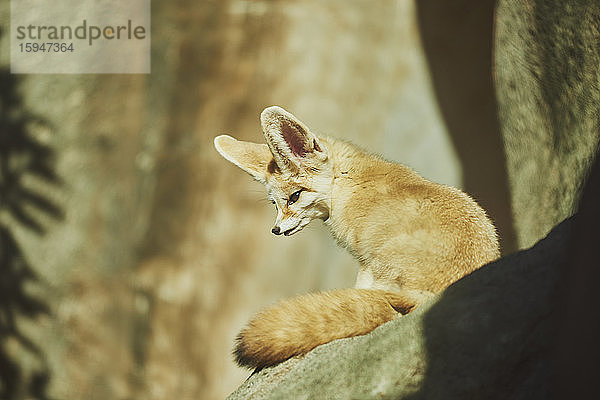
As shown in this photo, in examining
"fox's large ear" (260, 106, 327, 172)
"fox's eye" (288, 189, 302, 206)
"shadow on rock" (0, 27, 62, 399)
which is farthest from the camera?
"shadow on rock" (0, 27, 62, 399)

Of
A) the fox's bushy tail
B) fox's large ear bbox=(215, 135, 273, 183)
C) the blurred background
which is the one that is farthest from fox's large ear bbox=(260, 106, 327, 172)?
the blurred background

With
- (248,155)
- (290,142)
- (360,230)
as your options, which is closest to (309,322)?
(360,230)

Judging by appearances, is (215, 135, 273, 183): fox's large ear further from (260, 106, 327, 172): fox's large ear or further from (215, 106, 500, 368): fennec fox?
(260, 106, 327, 172): fox's large ear

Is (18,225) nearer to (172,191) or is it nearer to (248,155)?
(172,191)

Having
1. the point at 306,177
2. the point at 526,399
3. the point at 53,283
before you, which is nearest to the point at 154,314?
the point at 53,283

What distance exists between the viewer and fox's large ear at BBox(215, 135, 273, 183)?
3.34m

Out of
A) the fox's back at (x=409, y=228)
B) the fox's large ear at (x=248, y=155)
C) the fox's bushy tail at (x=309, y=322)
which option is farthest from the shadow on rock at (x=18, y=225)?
the fox's bushy tail at (x=309, y=322)

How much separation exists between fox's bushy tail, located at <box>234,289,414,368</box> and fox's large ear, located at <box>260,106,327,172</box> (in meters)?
0.70

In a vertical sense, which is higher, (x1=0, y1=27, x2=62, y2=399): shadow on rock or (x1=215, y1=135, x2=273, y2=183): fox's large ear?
(x1=215, y1=135, x2=273, y2=183): fox's large ear

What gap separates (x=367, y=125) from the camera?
6551 mm

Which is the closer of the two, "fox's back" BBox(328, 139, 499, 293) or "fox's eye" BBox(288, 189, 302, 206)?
"fox's back" BBox(328, 139, 499, 293)

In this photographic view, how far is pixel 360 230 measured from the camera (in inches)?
115

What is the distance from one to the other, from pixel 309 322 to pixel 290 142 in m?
0.88

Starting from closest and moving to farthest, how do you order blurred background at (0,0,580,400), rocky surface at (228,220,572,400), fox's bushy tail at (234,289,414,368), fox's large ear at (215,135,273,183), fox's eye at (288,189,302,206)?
rocky surface at (228,220,572,400) < fox's bushy tail at (234,289,414,368) < fox's eye at (288,189,302,206) < fox's large ear at (215,135,273,183) < blurred background at (0,0,580,400)
